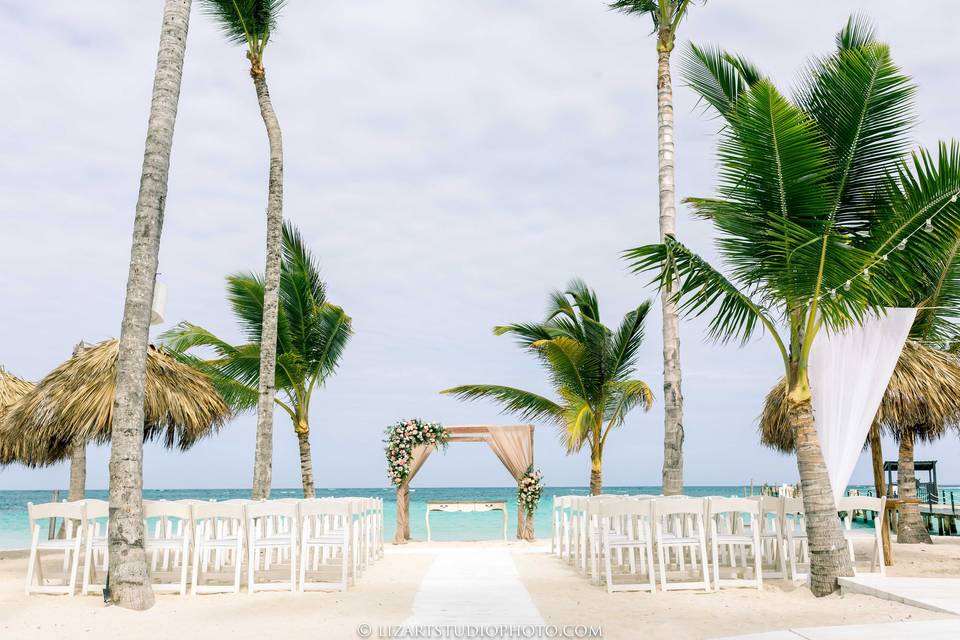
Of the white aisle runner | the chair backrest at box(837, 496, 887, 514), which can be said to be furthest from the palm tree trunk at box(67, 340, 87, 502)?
the chair backrest at box(837, 496, 887, 514)

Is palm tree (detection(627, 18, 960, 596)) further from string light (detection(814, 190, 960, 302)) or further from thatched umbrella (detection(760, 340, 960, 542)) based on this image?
thatched umbrella (detection(760, 340, 960, 542))

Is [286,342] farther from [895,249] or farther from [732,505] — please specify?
[895,249]

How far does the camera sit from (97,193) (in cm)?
1224

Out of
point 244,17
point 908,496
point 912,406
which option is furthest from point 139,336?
point 908,496

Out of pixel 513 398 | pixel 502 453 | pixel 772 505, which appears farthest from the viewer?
pixel 502 453

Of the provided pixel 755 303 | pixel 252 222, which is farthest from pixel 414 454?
pixel 755 303

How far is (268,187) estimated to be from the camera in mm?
10219

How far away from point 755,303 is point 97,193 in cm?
1069

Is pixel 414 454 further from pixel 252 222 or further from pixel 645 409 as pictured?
pixel 252 222

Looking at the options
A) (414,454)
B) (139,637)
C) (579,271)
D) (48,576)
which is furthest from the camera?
(414,454)

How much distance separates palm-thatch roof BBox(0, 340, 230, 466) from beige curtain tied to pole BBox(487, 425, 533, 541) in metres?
5.68

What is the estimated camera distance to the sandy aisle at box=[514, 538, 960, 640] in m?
4.82

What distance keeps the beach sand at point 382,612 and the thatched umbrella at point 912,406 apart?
15.2ft

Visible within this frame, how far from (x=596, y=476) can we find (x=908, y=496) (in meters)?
4.87
